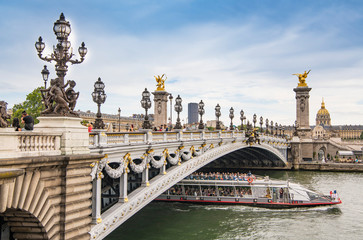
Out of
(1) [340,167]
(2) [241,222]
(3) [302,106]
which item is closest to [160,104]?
(1) [340,167]

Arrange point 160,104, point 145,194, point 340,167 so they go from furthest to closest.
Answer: point 160,104 → point 340,167 → point 145,194

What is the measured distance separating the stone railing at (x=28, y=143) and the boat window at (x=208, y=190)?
2627cm

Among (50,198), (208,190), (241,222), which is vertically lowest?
(241,222)

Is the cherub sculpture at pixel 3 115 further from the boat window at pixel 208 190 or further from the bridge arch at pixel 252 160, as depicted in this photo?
the bridge arch at pixel 252 160

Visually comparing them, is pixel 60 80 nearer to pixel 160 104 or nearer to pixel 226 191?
pixel 226 191

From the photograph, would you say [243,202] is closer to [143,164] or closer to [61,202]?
[143,164]

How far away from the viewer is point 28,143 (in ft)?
34.6

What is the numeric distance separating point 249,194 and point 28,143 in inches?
1132

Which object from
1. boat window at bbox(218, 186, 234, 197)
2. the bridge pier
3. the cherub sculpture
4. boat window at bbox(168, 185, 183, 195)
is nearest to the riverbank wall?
boat window at bbox(218, 186, 234, 197)

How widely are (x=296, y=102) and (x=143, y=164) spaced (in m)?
73.0

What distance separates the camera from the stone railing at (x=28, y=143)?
976cm

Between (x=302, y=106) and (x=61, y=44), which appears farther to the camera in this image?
(x=302, y=106)

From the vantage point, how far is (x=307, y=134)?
83500mm

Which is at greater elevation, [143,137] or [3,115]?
[3,115]
